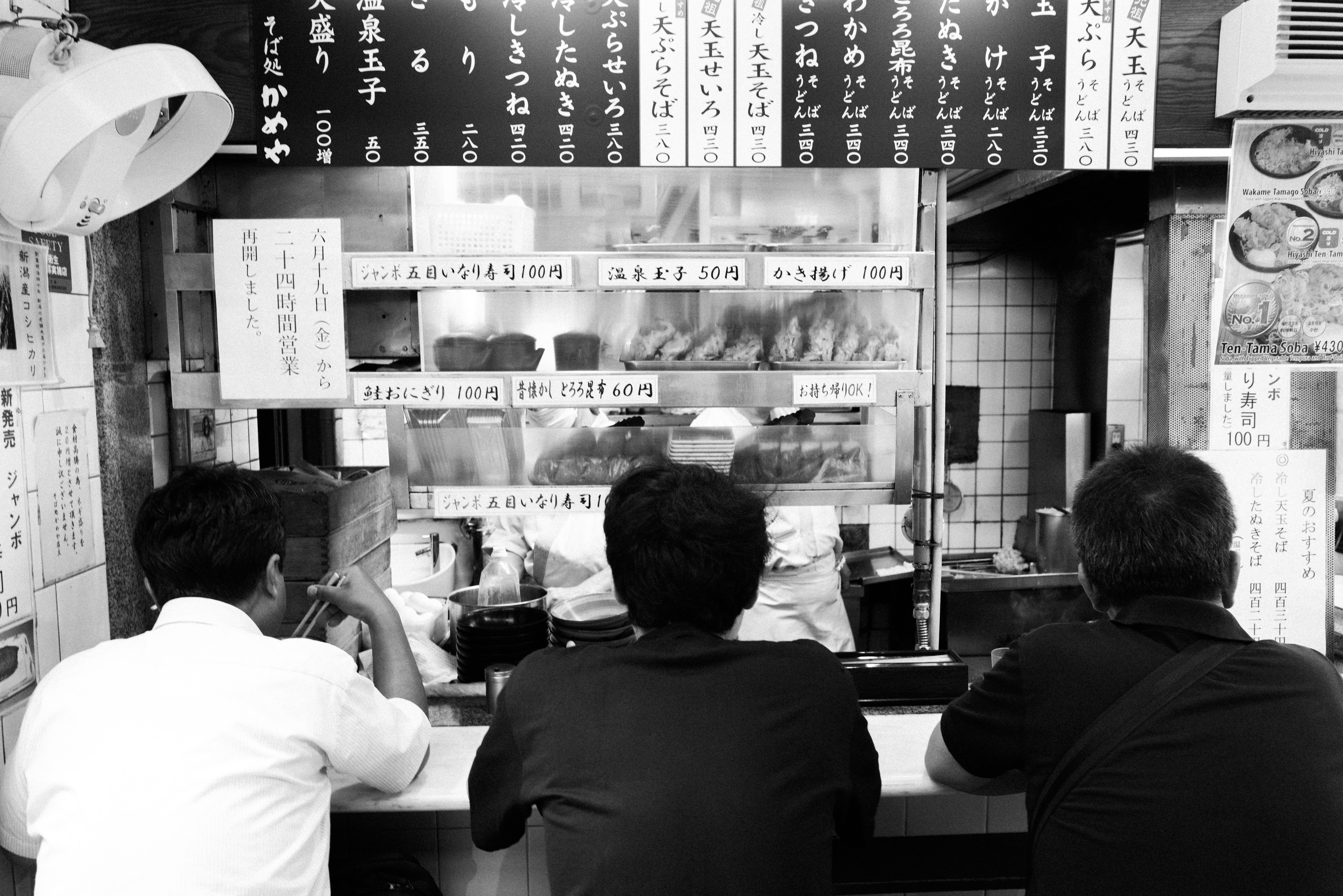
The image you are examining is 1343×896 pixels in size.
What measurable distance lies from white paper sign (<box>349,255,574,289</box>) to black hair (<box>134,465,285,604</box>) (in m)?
0.90

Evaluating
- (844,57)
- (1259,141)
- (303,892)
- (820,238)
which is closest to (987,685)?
(303,892)

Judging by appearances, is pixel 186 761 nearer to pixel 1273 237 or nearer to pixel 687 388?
pixel 687 388

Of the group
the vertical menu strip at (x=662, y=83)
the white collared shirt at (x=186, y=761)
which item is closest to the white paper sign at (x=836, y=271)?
the vertical menu strip at (x=662, y=83)

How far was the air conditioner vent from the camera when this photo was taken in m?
2.37

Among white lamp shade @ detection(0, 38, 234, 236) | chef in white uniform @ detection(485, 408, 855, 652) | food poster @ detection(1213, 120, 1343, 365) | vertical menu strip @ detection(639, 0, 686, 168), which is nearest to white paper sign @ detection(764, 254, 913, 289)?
vertical menu strip @ detection(639, 0, 686, 168)

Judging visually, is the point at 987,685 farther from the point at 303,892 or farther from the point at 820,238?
the point at 820,238

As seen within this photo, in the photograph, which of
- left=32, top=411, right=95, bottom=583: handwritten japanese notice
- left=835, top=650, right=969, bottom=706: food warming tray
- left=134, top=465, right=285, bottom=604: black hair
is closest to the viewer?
left=134, top=465, right=285, bottom=604: black hair

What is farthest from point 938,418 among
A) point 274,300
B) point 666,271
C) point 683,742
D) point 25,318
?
point 25,318

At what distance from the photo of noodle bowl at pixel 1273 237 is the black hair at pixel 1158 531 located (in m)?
1.25

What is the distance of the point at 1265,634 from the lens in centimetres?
277

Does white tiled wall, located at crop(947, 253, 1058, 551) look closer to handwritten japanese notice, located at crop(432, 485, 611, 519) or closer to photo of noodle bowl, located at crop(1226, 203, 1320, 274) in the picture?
photo of noodle bowl, located at crop(1226, 203, 1320, 274)

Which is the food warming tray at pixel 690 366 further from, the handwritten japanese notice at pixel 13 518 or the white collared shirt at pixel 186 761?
the handwritten japanese notice at pixel 13 518

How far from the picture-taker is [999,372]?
5.13m

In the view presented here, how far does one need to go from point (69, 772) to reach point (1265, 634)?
115 inches
